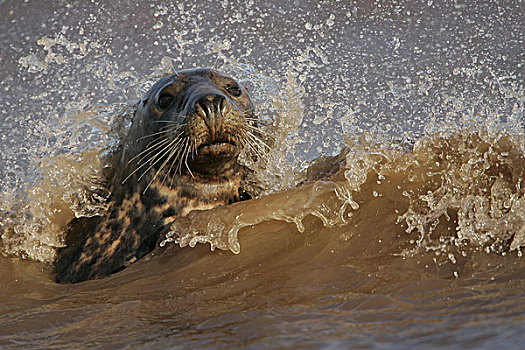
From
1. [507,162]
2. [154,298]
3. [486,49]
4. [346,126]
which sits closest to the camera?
[154,298]

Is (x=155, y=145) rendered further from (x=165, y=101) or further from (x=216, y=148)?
(x=216, y=148)

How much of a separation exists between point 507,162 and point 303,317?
1.64m

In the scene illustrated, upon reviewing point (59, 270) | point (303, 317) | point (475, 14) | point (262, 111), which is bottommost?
point (303, 317)

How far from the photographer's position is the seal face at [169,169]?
4062 mm

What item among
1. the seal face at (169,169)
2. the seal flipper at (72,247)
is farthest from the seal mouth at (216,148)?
the seal flipper at (72,247)

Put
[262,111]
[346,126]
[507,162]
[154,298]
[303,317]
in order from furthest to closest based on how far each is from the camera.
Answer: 1. [262,111]
2. [346,126]
3. [507,162]
4. [154,298]
5. [303,317]

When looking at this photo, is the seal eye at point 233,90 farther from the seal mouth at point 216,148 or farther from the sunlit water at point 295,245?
the seal mouth at point 216,148

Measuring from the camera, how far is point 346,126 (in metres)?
4.72

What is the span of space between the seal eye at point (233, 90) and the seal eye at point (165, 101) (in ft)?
1.39

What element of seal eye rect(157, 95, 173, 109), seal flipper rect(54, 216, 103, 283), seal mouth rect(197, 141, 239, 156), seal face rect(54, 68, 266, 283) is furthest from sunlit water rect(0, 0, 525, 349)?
seal eye rect(157, 95, 173, 109)

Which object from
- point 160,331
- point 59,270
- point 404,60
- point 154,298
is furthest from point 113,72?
point 160,331

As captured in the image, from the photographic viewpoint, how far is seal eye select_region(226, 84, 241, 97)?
15.3 feet

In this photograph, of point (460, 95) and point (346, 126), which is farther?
point (460, 95)

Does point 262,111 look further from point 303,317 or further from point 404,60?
point 404,60
